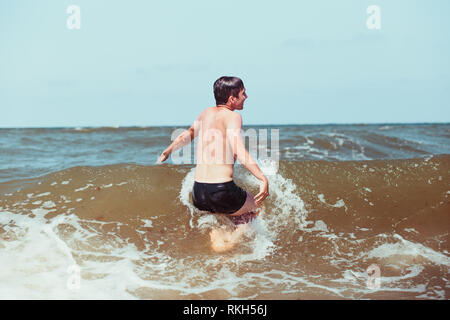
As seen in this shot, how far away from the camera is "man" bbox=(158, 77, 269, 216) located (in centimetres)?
372

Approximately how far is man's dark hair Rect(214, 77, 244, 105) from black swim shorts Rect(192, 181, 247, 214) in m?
0.82

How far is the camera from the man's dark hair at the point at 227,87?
148 inches

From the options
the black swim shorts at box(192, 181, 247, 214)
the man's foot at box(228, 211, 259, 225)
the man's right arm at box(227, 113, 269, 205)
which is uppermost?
the man's right arm at box(227, 113, 269, 205)

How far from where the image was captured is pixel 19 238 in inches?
175

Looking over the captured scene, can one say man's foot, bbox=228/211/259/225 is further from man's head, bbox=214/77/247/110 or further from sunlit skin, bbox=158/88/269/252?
man's head, bbox=214/77/247/110

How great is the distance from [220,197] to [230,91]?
3.27ft

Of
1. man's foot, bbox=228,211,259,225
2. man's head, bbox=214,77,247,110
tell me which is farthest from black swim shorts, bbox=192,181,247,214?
man's head, bbox=214,77,247,110

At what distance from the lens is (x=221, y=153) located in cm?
373

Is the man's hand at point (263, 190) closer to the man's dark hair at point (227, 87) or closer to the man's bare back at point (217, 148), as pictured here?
the man's bare back at point (217, 148)

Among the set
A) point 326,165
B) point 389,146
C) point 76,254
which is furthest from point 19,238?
point 389,146

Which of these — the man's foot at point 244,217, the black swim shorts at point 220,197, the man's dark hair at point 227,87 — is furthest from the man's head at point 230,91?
the man's foot at point 244,217
